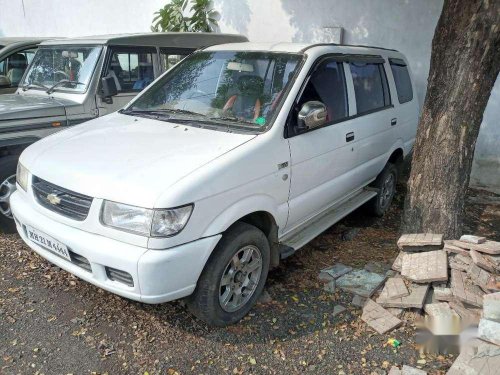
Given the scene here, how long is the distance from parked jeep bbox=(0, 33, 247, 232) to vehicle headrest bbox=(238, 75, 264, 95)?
2.09m

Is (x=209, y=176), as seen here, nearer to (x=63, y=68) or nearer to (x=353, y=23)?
(x=63, y=68)

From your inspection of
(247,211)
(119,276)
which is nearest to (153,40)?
(247,211)

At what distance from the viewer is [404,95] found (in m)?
5.42

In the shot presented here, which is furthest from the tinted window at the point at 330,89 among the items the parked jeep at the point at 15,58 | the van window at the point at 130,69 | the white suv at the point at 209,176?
the parked jeep at the point at 15,58

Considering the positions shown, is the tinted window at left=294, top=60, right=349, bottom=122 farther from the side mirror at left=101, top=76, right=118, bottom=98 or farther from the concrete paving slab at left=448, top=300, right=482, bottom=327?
the side mirror at left=101, top=76, right=118, bottom=98

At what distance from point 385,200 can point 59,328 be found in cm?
387

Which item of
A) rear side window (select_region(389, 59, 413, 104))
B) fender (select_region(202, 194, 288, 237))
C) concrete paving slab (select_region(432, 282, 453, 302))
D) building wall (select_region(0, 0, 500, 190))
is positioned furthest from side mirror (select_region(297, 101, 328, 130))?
building wall (select_region(0, 0, 500, 190))

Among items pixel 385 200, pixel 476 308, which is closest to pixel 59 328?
pixel 476 308

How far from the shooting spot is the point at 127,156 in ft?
9.63

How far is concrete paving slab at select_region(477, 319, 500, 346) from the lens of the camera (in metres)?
2.72

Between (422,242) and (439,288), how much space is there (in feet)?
1.58

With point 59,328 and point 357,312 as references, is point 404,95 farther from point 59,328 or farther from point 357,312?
point 59,328

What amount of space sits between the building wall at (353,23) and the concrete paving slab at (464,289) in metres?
3.75

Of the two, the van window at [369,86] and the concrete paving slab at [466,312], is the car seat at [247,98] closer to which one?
the van window at [369,86]
